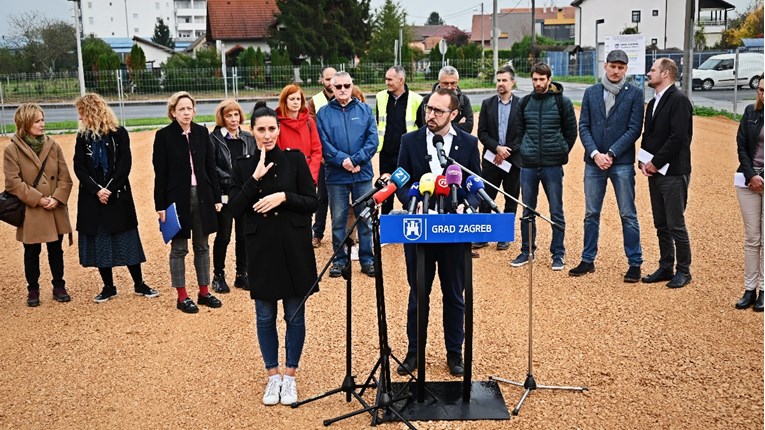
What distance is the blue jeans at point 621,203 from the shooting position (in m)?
8.14

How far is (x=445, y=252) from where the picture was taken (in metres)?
5.71

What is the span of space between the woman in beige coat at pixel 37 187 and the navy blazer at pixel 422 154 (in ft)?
12.8

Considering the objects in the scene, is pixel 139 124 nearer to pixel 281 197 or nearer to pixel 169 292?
pixel 169 292

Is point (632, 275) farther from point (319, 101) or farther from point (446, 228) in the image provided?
point (319, 101)

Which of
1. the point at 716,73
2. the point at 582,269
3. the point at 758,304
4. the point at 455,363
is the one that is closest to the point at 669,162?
the point at 582,269

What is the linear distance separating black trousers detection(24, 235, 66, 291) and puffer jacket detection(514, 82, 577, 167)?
4.99m

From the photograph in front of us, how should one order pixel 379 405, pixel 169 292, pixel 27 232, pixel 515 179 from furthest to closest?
Result: 1. pixel 515 179
2. pixel 169 292
3. pixel 27 232
4. pixel 379 405

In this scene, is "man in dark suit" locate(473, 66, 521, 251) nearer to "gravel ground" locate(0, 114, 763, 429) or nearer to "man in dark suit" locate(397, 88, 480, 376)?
"gravel ground" locate(0, 114, 763, 429)

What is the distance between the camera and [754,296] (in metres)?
7.18

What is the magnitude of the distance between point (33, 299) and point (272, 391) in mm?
3654

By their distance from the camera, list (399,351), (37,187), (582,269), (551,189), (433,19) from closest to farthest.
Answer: (399,351) → (37,187) → (582,269) → (551,189) → (433,19)

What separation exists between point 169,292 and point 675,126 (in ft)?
17.5

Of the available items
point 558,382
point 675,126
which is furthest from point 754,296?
point 558,382

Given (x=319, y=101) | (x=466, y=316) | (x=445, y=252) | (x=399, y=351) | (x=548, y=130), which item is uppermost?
(x=319, y=101)
